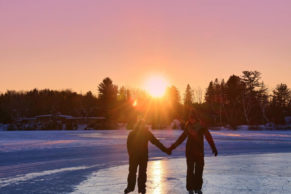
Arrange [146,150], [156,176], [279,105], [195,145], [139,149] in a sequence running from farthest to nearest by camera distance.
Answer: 1. [279,105]
2. [156,176]
3. [195,145]
4. [146,150]
5. [139,149]

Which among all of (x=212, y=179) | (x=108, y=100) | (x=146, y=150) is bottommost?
(x=212, y=179)

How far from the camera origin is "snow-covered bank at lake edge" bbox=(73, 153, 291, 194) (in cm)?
720

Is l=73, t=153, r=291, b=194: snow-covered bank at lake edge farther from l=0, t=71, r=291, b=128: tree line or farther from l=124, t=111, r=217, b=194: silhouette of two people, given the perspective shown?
l=0, t=71, r=291, b=128: tree line

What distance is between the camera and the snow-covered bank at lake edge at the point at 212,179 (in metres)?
7.20

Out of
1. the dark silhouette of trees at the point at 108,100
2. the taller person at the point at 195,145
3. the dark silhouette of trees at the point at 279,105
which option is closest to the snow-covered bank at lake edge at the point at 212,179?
the taller person at the point at 195,145

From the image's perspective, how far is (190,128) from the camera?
6.57 m

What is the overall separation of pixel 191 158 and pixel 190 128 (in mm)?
595

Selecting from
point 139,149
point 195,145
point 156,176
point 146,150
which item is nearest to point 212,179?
point 156,176

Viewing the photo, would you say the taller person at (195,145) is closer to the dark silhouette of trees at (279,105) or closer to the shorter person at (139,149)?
the shorter person at (139,149)

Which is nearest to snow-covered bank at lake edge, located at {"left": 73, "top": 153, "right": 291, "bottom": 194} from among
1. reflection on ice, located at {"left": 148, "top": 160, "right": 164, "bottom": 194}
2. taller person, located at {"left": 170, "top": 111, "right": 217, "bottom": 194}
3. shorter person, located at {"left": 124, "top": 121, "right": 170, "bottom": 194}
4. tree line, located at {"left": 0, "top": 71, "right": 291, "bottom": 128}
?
reflection on ice, located at {"left": 148, "top": 160, "right": 164, "bottom": 194}

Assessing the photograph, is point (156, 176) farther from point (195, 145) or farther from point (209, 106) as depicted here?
point (209, 106)

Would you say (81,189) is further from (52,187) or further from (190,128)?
(190,128)

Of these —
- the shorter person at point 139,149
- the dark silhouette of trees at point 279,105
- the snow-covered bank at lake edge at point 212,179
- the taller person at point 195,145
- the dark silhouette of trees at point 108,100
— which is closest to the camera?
the shorter person at point 139,149

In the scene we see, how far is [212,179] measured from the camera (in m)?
8.54
